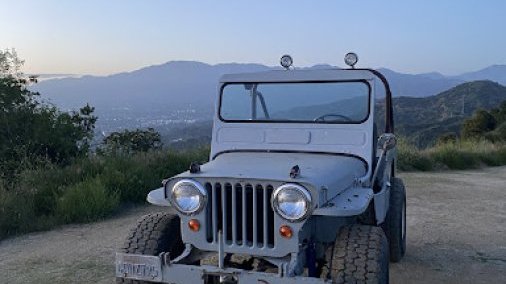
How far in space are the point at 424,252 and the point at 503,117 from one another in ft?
85.4

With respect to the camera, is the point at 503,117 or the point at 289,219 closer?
the point at 289,219

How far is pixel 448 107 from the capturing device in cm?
5059

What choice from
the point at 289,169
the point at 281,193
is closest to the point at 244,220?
the point at 281,193

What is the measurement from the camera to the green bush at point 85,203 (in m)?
8.70

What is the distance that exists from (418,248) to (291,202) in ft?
12.2

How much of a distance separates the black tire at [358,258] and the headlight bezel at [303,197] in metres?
0.34

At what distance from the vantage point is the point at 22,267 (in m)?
6.52

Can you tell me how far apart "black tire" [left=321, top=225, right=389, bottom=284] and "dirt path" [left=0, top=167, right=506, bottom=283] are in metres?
2.05

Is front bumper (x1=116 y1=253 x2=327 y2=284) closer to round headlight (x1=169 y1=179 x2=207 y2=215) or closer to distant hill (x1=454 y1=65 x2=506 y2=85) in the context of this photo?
round headlight (x1=169 y1=179 x2=207 y2=215)

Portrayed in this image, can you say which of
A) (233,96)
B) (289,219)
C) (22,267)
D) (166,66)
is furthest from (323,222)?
→ (166,66)

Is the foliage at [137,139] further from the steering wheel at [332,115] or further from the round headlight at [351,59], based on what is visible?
the steering wheel at [332,115]

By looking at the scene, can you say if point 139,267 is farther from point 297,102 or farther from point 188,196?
point 297,102

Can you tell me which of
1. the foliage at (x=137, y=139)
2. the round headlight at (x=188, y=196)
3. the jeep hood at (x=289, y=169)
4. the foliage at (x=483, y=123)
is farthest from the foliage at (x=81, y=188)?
the foliage at (x=483, y=123)

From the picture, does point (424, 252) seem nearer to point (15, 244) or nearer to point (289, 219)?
point (289, 219)
